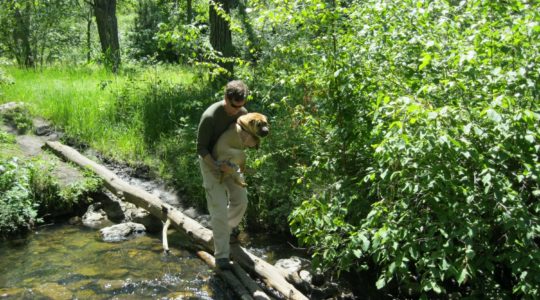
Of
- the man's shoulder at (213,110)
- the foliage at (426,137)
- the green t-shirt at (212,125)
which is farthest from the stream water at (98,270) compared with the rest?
the man's shoulder at (213,110)

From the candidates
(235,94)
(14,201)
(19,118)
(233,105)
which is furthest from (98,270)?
(19,118)

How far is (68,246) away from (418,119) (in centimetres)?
573

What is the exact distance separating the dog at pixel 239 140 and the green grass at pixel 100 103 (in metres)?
5.08

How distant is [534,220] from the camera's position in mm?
3891

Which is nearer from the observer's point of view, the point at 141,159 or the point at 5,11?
the point at 141,159

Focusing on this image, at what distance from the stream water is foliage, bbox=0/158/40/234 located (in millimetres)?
246

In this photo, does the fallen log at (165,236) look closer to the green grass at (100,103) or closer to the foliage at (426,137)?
the foliage at (426,137)

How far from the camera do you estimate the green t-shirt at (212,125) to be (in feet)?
19.0

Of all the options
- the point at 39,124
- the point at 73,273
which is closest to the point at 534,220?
the point at 73,273

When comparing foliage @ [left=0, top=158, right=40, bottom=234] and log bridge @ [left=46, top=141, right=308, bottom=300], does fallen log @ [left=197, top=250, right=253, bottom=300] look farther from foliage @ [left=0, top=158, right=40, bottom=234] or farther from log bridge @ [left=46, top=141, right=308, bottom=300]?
foliage @ [left=0, top=158, right=40, bottom=234]

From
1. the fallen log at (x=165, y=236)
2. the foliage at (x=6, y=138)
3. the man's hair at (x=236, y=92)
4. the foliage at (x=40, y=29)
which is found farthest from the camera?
the foliage at (x=40, y=29)

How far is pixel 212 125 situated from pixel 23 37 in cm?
1687

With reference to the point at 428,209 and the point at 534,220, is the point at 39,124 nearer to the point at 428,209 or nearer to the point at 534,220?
the point at 428,209

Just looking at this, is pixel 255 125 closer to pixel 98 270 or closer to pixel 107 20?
pixel 98 270
